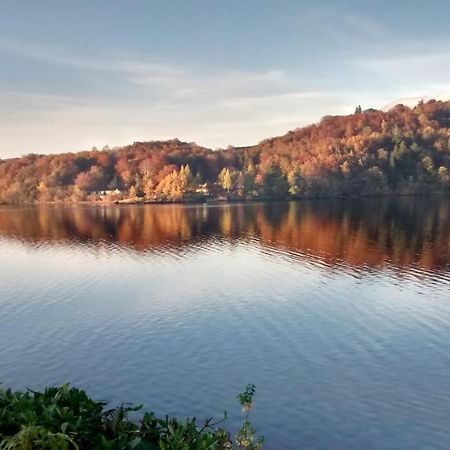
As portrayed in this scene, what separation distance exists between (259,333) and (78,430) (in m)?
28.6

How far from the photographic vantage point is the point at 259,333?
40.9 m

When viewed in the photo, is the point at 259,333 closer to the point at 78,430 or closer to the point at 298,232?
the point at 78,430

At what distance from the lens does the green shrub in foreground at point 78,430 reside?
12.2 metres

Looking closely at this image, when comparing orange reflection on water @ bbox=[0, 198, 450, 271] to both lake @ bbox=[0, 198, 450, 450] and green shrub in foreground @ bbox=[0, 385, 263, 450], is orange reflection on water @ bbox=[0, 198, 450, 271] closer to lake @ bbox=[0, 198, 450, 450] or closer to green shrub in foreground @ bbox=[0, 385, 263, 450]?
lake @ bbox=[0, 198, 450, 450]

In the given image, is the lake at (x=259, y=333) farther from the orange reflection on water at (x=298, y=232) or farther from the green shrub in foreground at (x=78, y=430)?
the green shrub in foreground at (x=78, y=430)

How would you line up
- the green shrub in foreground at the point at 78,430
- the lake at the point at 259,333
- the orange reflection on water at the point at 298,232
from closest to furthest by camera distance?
the green shrub in foreground at the point at 78,430 < the lake at the point at 259,333 < the orange reflection on water at the point at 298,232

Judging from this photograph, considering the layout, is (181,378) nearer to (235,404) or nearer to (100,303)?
(235,404)

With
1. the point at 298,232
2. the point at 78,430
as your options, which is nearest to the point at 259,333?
the point at 78,430

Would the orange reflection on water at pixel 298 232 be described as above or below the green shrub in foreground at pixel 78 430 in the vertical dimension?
below

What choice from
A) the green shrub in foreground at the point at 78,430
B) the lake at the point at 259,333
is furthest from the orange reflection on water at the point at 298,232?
the green shrub in foreground at the point at 78,430

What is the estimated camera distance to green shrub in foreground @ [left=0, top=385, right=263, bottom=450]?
12219 millimetres

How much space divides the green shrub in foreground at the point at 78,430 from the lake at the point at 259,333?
12.1 m

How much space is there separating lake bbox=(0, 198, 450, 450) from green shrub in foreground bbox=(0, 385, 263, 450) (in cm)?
1209

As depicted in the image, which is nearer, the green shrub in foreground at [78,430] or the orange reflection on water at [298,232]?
the green shrub in foreground at [78,430]
